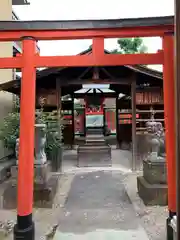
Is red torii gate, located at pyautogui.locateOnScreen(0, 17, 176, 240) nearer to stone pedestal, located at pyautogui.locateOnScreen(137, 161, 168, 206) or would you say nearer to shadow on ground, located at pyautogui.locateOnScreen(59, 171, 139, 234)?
shadow on ground, located at pyautogui.locateOnScreen(59, 171, 139, 234)

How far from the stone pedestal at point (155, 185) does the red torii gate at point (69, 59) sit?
5.07 ft

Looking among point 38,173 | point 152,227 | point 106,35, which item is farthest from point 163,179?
point 106,35

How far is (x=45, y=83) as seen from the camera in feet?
29.9

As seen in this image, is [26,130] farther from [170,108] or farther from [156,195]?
[156,195]

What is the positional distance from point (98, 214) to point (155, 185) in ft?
4.34

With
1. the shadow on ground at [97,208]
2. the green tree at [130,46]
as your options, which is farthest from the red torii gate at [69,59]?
the green tree at [130,46]

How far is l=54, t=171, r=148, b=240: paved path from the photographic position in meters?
3.53

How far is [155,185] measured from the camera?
4785mm

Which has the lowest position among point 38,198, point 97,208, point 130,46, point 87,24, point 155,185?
point 97,208

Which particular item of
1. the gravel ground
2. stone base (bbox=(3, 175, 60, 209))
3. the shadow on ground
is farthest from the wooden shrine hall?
stone base (bbox=(3, 175, 60, 209))

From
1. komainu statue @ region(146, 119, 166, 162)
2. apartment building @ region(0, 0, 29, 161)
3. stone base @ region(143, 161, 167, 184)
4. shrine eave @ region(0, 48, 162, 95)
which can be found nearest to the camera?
stone base @ region(143, 161, 167, 184)

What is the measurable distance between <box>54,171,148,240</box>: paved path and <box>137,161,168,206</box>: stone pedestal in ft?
1.39

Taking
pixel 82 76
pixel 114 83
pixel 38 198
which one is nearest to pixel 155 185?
pixel 38 198

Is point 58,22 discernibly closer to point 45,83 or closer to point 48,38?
point 48,38
